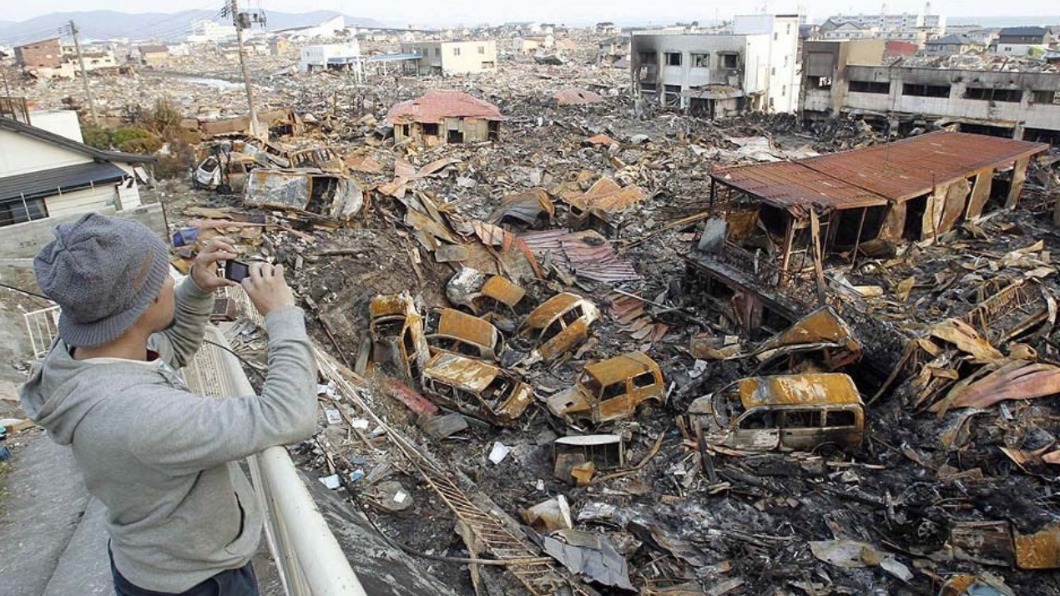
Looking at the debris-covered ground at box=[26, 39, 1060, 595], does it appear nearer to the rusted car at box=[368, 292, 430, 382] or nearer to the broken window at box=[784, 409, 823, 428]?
the rusted car at box=[368, 292, 430, 382]

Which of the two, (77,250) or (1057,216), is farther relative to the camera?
(1057,216)

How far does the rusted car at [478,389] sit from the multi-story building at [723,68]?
3387 centimetres

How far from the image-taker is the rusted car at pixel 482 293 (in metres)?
12.7

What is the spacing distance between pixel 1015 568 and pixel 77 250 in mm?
8319

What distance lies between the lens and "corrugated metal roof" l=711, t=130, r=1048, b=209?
12.1 metres

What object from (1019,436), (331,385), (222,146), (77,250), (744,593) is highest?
(77,250)

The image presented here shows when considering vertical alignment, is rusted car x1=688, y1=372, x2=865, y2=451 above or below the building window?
below

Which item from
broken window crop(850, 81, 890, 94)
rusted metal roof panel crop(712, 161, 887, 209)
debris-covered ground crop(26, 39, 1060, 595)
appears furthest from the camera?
broken window crop(850, 81, 890, 94)

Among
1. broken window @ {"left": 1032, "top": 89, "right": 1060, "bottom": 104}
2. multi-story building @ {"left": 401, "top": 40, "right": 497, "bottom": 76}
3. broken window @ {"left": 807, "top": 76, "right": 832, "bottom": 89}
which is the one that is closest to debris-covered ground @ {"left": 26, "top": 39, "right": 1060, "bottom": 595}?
broken window @ {"left": 1032, "top": 89, "right": 1060, "bottom": 104}

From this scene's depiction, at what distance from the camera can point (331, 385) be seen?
827cm

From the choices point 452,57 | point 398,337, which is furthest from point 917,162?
point 452,57

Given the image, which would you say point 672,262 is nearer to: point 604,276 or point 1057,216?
point 604,276

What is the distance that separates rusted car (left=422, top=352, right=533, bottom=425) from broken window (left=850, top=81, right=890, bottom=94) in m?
31.7

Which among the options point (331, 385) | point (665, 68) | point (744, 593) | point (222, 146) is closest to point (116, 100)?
point (222, 146)
